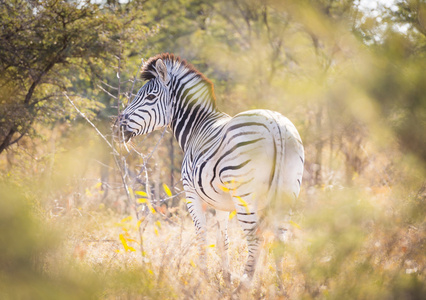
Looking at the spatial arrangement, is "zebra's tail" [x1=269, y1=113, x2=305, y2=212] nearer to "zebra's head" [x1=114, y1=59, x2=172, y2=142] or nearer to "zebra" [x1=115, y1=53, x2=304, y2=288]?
"zebra" [x1=115, y1=53, x2=304, y2=288]

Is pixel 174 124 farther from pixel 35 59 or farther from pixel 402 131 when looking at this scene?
pixel 35 59

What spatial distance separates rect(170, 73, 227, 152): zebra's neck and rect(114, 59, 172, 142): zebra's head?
0.40ft

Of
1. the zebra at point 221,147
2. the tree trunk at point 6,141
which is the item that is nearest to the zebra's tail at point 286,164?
the zebra at point 221,147

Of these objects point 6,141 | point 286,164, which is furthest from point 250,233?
point 6,141

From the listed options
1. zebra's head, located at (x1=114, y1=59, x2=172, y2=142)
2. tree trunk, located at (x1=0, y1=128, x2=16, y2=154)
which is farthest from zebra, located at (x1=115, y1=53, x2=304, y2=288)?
tree trunk, located at (x1=0, y1=128, x2=16, y2=154)

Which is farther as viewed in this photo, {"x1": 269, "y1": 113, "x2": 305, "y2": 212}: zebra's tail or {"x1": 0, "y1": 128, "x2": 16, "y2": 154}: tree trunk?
{"x1": 0, "y1": 128, "x2": 16, "y2": 154}: tree trunk

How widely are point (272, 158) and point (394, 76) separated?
1.19 meters

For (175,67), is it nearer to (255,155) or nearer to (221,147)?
(221,147)

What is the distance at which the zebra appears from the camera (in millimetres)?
3883

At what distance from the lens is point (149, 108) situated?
17.5ft

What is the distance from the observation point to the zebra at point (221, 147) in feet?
12.7

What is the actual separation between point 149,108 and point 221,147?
4.73 feet

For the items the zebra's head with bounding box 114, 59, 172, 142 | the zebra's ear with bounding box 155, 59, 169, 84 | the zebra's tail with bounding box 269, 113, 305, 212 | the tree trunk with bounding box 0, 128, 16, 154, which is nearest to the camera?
the zebra's tail with bounding box 269, 113, 305, 212

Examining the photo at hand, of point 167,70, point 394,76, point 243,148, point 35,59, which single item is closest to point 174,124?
point 167,70
